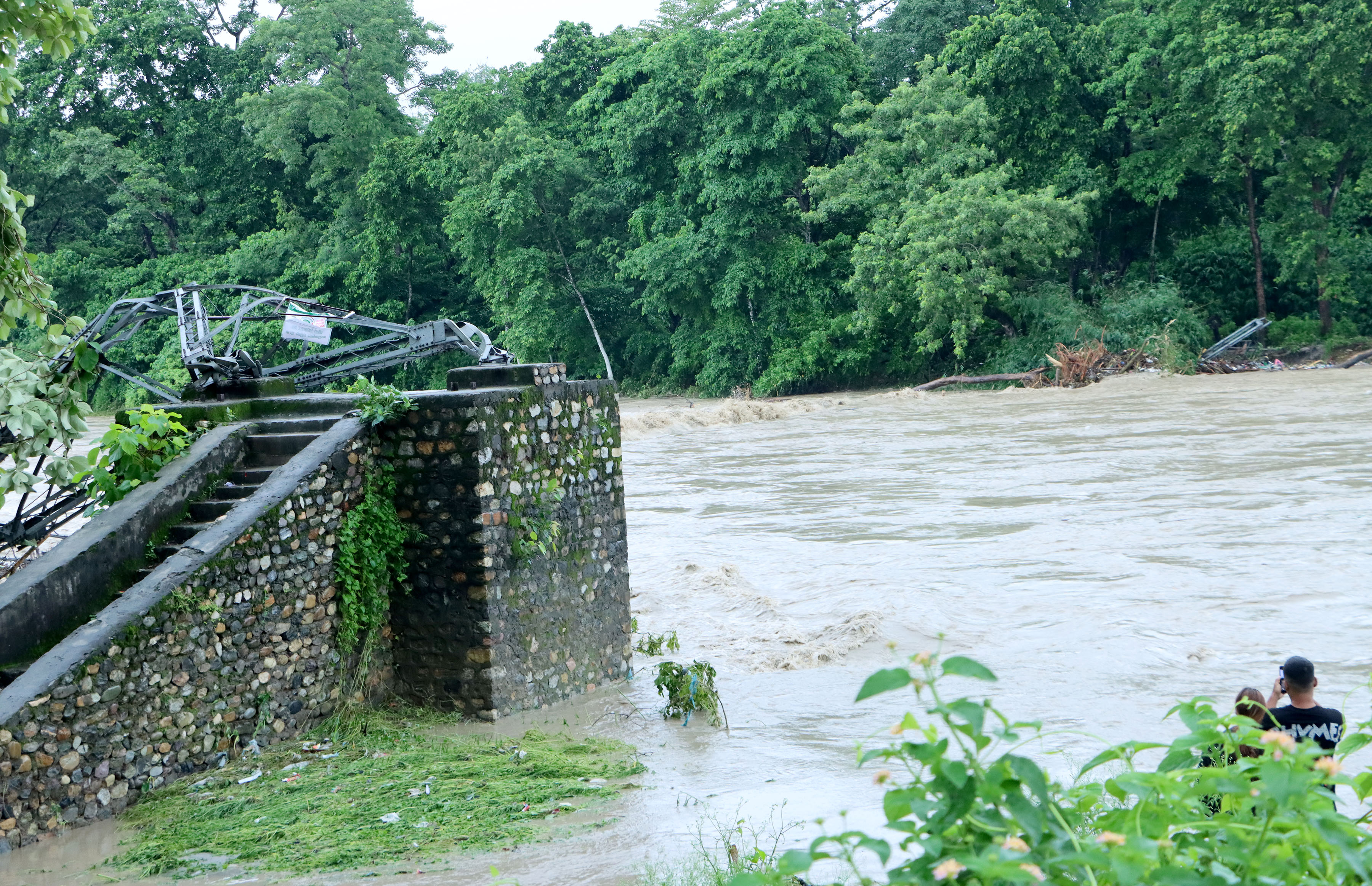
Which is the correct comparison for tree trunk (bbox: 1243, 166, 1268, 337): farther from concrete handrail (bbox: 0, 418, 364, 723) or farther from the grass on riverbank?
concrete handrail (bbox: 0, 418, 364, 723)

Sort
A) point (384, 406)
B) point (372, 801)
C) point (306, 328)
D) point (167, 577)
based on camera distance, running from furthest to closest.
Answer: point (306, 328) < point (384, 406) < point (167, 577) < point (372, 801)

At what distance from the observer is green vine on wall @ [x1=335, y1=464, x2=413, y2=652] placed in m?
7.61

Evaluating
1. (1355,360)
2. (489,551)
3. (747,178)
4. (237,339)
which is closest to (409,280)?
(747,178)

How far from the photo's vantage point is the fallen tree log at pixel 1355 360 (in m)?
30.5

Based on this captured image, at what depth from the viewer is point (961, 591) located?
39.4 feet

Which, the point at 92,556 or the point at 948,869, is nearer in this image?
the point at 948,869

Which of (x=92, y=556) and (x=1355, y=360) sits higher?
(x=1355, y=360)

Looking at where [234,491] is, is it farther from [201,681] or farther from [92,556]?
[201,681]

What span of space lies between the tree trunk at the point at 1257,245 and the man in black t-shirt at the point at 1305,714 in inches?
1247

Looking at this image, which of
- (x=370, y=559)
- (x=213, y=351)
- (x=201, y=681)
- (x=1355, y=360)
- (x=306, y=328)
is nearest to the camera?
(x=201, y=681)

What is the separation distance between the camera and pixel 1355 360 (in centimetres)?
3055

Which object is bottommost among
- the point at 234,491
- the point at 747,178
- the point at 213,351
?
the point at 234,491

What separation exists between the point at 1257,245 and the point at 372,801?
33.4 metres

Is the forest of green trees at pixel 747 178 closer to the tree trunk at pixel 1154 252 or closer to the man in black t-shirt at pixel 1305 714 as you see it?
the tree trunk at pixel 1154 252
